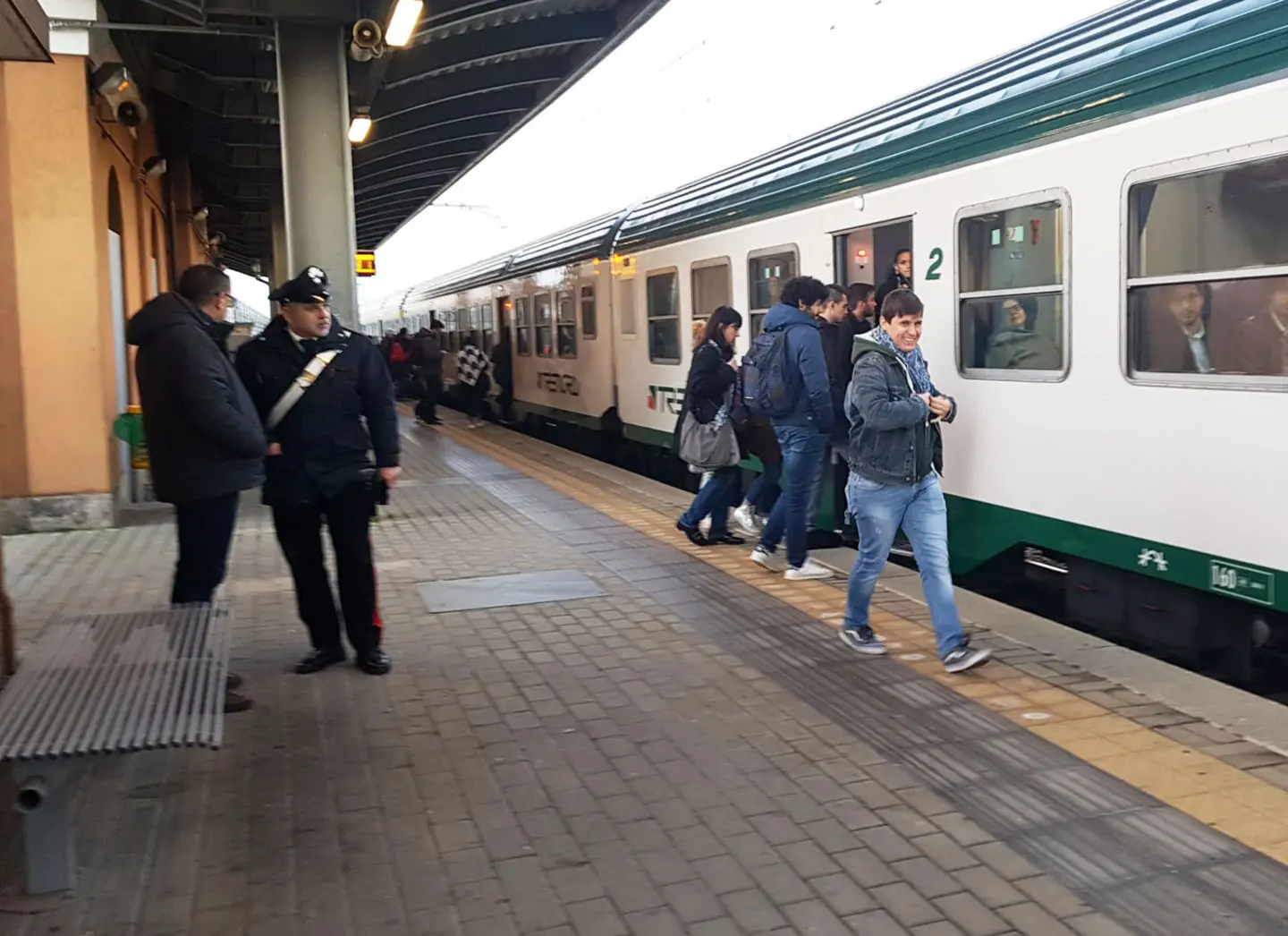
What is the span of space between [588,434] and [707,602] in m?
9.62

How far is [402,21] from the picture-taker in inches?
335

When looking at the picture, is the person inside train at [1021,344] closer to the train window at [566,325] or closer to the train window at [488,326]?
the train window at [566,325]

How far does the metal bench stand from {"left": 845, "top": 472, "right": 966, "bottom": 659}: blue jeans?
8.96 ft

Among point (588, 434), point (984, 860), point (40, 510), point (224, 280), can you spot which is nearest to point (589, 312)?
point (588, 434)

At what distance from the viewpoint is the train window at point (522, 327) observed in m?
17.7

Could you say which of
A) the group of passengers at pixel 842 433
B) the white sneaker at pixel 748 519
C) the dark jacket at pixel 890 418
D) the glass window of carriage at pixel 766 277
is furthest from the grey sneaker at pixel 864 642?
the glass window of carriage at pixel 766 277

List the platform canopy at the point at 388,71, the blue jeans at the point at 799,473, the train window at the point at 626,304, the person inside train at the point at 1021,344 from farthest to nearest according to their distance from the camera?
the train window at the point at 626,304
the platform canopy at the point at 388,71
the blue jeans at the point at 799,473
the person inside train at the point at 1021,344

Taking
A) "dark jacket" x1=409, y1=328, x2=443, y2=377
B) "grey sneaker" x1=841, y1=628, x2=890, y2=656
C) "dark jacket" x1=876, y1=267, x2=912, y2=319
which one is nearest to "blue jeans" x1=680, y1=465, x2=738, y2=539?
"dark jacket" x1=876, y1=267, x2=912, y2=319

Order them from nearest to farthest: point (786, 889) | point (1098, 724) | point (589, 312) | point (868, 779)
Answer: point (786, 889), point (868, 779), point (1098, 724), point (589, 312)

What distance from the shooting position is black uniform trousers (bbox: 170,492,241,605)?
484cm

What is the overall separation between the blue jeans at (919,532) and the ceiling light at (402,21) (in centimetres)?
486

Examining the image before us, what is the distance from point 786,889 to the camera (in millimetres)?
3332

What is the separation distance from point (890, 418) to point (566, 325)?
10.6 metres

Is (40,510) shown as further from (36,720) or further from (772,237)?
(36,720)
